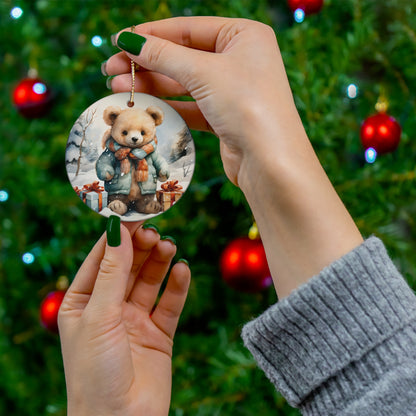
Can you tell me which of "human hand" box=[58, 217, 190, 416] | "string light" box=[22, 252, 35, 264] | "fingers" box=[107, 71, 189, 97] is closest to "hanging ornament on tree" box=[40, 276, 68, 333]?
"string light" box=[22, 252, 35, 264]

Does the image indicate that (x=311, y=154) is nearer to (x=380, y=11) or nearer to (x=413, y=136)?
(x=413, y=136)

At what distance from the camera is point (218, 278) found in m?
1.00

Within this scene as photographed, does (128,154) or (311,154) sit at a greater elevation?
(311,154)

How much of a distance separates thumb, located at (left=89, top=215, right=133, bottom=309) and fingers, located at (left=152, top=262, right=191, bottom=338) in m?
0.16

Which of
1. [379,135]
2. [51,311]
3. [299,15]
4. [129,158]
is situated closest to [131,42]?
[129,158]

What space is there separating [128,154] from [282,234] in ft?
0.89

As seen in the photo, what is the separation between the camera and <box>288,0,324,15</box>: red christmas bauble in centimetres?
83

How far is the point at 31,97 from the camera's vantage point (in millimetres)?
980

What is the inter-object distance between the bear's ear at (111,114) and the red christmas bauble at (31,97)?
0.42 m

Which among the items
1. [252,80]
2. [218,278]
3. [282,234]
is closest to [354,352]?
[282,234]

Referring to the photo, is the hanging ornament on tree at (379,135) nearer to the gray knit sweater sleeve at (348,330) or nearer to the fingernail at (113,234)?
the gray knit sweater sleeve at (348,330)

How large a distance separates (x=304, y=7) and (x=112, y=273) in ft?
2.14

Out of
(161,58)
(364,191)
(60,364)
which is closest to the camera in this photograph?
(161,58)

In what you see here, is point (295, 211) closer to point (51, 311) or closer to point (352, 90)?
point (352, 90)
